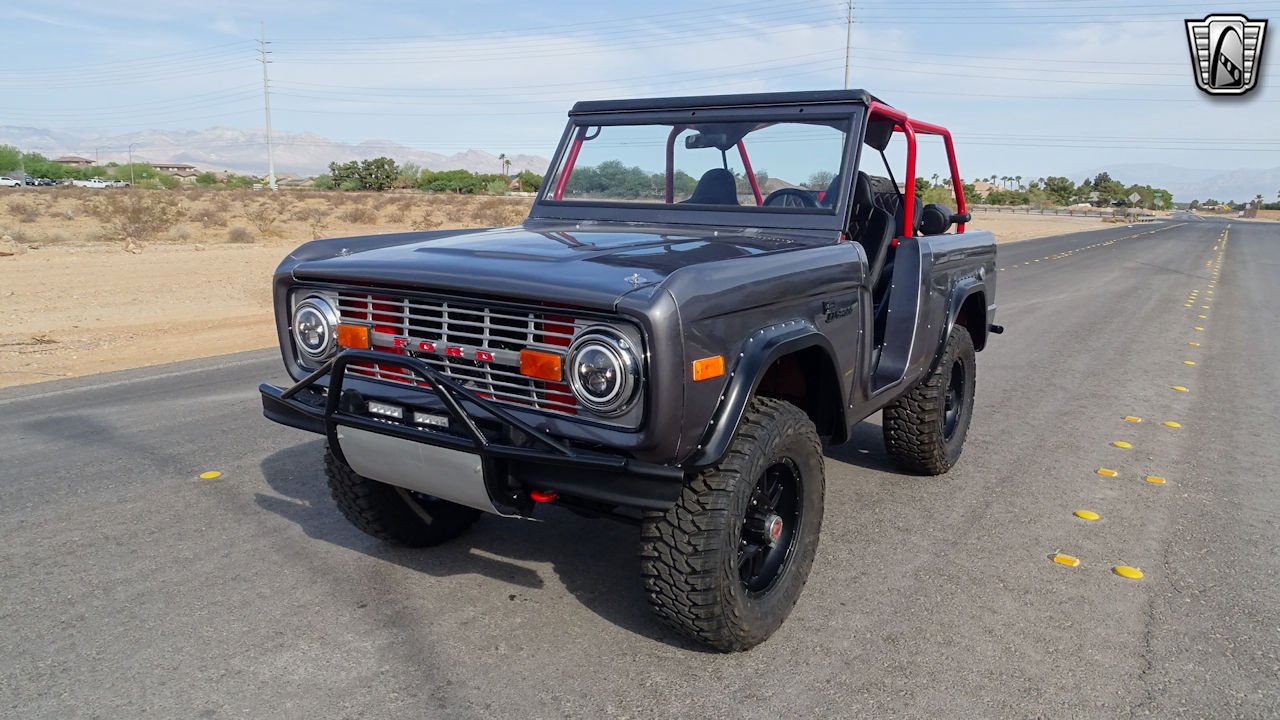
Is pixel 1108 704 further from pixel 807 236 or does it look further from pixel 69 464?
pixel 69 464

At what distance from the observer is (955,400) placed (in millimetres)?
5438

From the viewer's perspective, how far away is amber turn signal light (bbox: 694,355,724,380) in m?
2.66

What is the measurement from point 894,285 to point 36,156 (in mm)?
114586

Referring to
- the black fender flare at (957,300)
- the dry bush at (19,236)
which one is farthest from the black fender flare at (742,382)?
the dry bush at (19,236)

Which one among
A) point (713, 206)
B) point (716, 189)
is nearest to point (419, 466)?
point (713, 206)

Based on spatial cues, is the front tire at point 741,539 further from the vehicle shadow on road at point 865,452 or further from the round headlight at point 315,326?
the vehicle shadow on road at point 865,452

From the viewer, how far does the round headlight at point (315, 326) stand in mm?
3252

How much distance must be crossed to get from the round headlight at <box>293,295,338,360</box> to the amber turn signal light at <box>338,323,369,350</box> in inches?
3.3

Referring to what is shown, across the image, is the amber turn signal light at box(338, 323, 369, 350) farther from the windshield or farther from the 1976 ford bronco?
the windshield

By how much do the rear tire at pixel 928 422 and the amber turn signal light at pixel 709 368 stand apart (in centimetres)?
211

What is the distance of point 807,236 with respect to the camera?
3.88m

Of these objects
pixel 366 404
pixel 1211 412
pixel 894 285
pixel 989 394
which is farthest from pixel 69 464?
pixel 1211 412

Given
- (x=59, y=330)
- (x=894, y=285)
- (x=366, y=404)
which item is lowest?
(x=59, y=330)

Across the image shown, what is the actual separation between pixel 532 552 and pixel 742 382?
1.53 m
